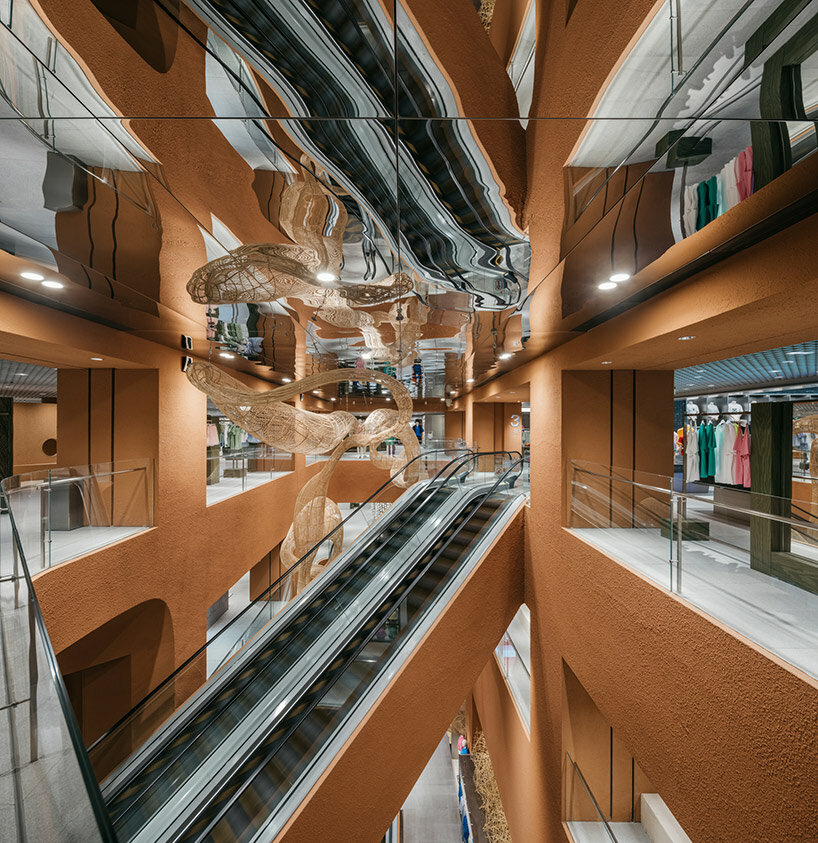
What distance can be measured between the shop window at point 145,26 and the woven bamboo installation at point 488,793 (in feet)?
32.9

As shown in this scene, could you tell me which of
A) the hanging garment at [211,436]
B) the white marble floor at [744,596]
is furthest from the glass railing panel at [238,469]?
the white marble floor at [744,596]

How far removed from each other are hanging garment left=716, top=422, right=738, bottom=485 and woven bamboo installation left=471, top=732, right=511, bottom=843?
675 cm

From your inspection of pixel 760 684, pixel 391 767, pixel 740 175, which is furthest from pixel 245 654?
pixel 740 175

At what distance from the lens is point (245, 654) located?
15.9 feet

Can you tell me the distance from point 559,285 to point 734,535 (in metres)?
2.26

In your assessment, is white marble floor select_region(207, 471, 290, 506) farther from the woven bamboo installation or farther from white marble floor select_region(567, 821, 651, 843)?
the woven bamboo installation

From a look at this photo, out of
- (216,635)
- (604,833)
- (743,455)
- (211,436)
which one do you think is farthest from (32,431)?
(743,455)

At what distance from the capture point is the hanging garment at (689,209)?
215 centimetres

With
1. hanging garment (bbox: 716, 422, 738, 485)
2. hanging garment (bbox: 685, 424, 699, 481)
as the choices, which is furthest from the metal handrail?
hanging garment (bbox: 685, 424, 699, 481)

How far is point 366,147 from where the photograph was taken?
215 cm

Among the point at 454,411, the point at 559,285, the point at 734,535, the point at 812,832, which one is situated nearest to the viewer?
the point at 812,832

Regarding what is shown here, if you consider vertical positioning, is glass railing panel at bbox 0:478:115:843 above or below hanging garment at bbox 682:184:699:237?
below

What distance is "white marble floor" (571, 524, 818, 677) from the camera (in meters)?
2.32

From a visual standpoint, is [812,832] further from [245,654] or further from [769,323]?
[245,654]
